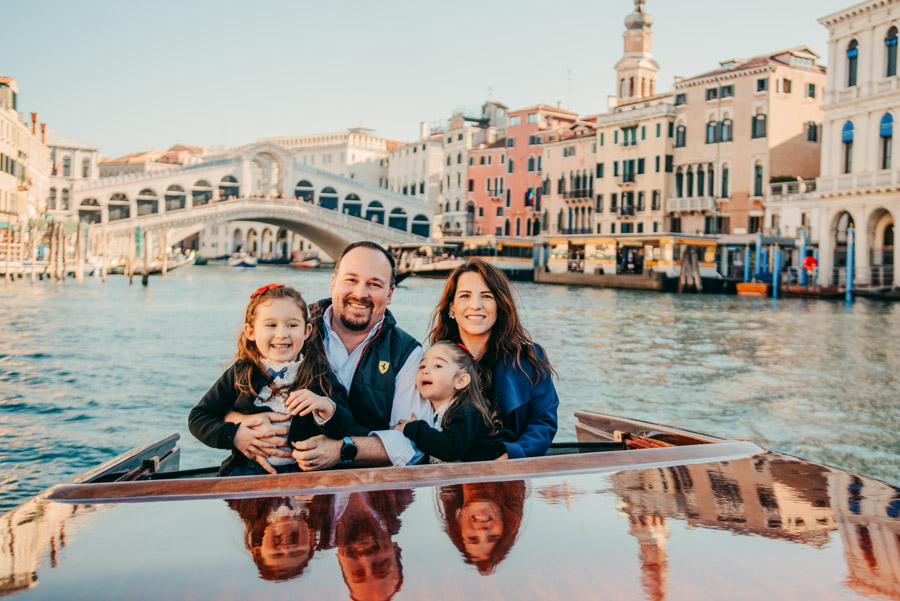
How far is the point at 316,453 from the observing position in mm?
1840

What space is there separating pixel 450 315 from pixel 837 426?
4234mm

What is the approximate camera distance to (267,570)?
1.10 metres

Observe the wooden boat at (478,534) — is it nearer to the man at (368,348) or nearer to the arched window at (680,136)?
the man at (368,348)

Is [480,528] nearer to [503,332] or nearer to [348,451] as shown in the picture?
[348,451]

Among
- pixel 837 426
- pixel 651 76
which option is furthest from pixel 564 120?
pixel 837 426

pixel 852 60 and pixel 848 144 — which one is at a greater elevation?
pixel 852 60

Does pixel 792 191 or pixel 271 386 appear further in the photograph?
pixel 792 191

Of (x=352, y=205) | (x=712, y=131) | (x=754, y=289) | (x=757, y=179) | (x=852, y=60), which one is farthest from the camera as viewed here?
(x=352, y=205)

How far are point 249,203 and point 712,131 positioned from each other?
1775 centimetres

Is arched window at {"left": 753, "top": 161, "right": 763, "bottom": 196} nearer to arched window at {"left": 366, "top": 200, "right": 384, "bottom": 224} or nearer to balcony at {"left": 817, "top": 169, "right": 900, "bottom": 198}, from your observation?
balcony at {"left": 817, "top": 169, "right": 900, "bottom": 198}

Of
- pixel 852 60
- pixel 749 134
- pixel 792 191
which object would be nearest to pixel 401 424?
pixel 852 60

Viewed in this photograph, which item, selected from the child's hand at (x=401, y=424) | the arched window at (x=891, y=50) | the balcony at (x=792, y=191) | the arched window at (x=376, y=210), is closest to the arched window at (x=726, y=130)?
the balcony at (x=792, y=191)

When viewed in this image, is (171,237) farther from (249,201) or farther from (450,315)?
(450,315)

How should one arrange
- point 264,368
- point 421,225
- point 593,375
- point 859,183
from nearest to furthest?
1. point 264,368
2. point 593,375
3. point 859,183
4. point 421,225
